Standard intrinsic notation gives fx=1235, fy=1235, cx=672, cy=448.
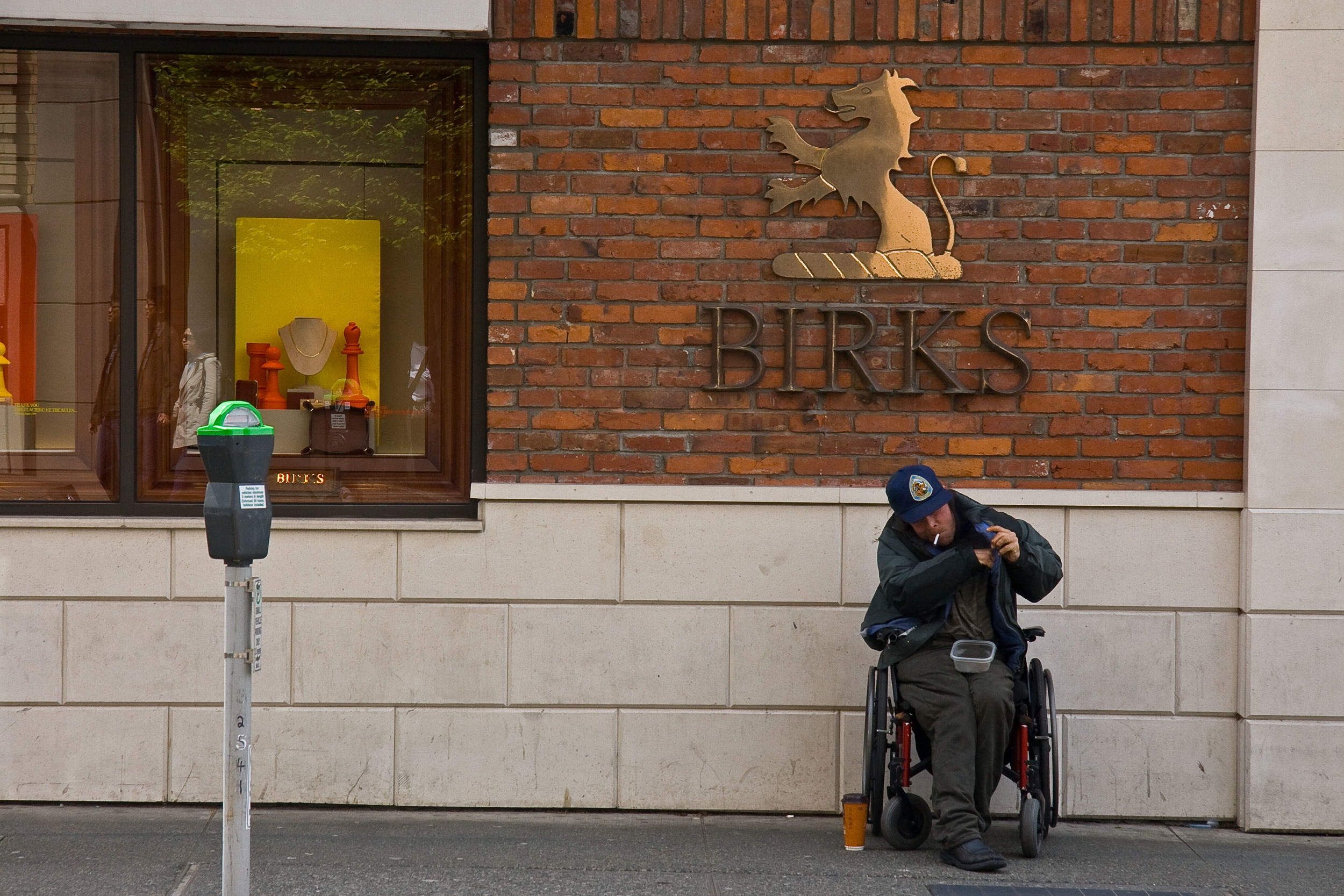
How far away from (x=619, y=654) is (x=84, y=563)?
7.39 ft

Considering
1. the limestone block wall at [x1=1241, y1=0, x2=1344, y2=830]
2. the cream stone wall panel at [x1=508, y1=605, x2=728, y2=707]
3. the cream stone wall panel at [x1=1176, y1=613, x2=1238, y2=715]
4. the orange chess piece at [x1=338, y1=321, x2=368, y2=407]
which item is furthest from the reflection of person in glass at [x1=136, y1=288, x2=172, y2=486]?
the limestone block wall at [x1=1241, y1=0, x2=1344, y2=830]

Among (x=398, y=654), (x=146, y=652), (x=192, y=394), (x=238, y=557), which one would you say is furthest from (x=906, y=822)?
(x=192, y=394)

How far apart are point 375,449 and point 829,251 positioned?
2.16 m

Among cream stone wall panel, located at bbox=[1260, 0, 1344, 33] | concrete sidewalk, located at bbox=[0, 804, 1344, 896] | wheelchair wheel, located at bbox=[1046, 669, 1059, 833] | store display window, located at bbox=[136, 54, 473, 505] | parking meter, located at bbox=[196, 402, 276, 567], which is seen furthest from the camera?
store display window, located at bbox=[136, 54, 473, 505]

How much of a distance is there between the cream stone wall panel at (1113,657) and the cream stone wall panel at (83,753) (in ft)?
12.1

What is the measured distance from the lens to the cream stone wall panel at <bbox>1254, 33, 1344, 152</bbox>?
498 cm

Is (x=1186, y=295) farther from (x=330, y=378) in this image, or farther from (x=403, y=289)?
(x=330, y=378)

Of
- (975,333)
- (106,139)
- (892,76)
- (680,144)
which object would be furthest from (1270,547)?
(106,139)

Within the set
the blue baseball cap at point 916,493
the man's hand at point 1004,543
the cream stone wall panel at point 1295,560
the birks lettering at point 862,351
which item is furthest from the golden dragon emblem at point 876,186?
the cream stone wall panel at point 1295,560

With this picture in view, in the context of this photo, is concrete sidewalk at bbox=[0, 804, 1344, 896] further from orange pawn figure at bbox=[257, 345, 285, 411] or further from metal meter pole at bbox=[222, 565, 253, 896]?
orange pawn figure at bbox=[257, 345, 285, 411]

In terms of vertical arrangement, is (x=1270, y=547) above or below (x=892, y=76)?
below

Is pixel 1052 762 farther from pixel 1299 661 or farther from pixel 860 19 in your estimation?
pixel 860 19

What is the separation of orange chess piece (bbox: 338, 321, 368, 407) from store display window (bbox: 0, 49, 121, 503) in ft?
3.14

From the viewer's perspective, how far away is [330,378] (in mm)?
5531
